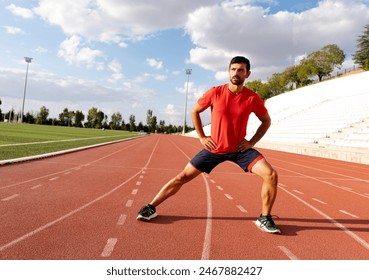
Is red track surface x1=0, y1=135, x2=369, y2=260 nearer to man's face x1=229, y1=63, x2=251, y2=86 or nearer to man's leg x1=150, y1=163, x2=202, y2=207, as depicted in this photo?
man's leg x1=150, y1=163, x2=202, y2=207

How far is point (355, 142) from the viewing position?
23.0 m

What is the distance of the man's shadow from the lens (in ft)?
14.8

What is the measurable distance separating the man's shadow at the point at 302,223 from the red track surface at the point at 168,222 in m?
0.02

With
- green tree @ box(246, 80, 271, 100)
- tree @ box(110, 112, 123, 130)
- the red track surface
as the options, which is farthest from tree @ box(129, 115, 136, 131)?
the red track surface

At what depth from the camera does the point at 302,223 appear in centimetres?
484

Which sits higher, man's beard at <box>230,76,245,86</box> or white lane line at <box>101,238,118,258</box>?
man's beard at <box>230,76,245,86</box>

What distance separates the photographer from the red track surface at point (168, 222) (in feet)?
11.0

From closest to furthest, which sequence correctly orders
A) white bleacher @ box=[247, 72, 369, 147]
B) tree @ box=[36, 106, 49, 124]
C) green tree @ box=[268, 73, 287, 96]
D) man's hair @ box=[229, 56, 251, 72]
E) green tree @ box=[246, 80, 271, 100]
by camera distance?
man's hair @ box=[229, 56, 251, 72]
white bleacher @ box=[247, 72, 369, 147]
green tree @ box=[268, 73, 287, 96]
green tree @ box=[246, 80, 271, 100]
tree @ box=[36, 106, 49, 124]

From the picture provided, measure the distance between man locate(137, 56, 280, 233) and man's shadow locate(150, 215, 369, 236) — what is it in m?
0.31

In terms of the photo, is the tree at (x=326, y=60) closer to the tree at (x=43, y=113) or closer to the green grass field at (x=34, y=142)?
the green grass field at (x=34, y=142)

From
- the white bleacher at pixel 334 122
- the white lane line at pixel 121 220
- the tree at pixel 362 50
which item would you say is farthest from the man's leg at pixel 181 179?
the tree at pixel 362 50

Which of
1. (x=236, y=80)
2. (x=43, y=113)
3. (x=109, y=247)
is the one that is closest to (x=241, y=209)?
(x=236, y=80)

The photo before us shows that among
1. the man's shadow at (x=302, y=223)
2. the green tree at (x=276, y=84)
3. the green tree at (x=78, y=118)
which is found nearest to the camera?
the man's shadow at (x=302, y=223)
